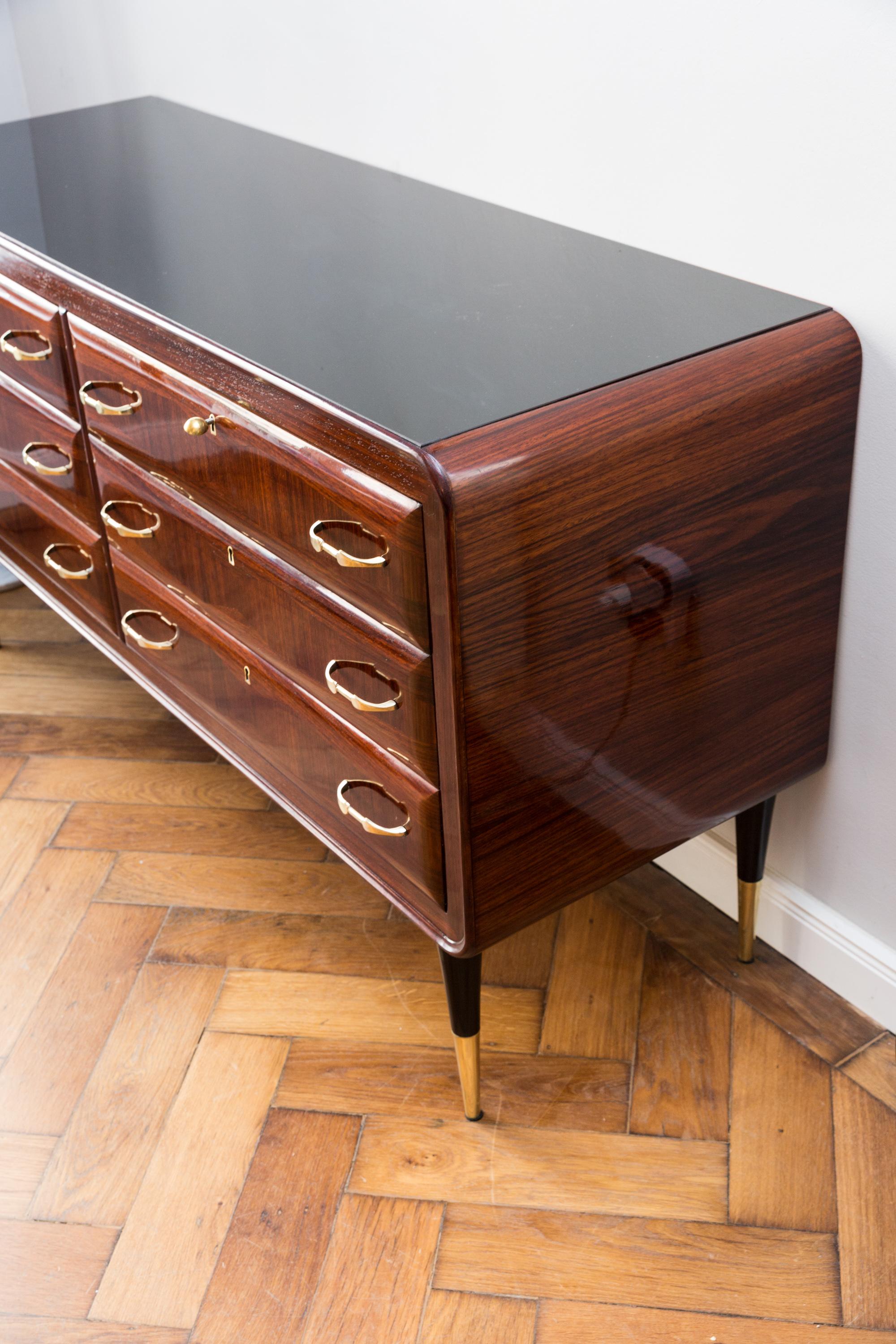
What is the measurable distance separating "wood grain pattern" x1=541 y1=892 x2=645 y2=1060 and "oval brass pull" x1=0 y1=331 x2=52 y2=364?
0.92 m

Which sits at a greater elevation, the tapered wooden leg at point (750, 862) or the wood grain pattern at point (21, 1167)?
the tapered wooden leg at point (750, 862)

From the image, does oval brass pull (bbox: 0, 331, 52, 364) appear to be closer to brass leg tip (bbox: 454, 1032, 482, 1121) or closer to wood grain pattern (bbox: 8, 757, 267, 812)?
wood grain pattern (bbox: 8, 757, 267, 812)

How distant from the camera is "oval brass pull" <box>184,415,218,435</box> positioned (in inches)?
46.4

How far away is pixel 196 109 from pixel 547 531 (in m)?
1.31

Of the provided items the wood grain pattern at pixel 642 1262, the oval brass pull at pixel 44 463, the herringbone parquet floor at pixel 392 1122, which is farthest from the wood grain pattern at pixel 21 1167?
the oval brass pull at pixel 44 463

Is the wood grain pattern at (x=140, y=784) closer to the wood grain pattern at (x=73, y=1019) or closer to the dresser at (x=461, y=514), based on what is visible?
the wood grain pattern at (x=73, y=1019)

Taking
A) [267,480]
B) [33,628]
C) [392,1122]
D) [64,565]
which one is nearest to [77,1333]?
[392,1122]

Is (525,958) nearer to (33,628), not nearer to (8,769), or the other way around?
(8,769)

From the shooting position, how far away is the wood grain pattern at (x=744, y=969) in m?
1.41

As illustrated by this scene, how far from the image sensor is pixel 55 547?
167 centimetres

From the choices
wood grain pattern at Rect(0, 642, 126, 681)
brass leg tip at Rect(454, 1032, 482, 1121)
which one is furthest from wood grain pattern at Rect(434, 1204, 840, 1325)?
wood grain pattern at Rect(0, 642, 126, 681)

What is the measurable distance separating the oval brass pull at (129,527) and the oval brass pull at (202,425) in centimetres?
20

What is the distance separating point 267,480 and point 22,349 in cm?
53

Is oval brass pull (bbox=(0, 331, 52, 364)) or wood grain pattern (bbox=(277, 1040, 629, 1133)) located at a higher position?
oval brass pull (bbox=(0, 331, 52, 364))
